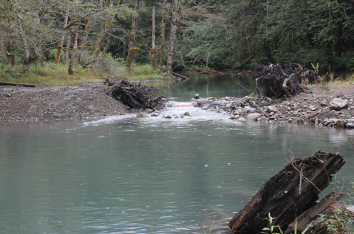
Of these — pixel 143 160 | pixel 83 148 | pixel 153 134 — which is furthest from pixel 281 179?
pixel 153 134

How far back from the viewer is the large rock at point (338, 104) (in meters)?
12.1

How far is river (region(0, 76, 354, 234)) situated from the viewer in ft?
15.2

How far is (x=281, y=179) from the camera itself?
3.93 metres

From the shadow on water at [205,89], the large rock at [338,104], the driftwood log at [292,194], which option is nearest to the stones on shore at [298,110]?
the large rock at [338,104]

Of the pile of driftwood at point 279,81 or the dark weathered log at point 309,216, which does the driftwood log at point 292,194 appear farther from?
the pile of driftwood at point 279,81

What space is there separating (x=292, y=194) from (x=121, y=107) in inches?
491

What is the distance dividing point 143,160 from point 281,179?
4.26 meters

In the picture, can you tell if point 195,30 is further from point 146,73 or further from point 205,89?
point 205,89

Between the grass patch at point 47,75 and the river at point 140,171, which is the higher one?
the grass patch at point 47,75

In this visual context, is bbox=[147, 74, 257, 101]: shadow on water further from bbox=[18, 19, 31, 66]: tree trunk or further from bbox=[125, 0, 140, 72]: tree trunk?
bbox=[18, 19, 31, 66]: tree trunk

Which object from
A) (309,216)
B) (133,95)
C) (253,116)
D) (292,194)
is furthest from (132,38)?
(309,216)

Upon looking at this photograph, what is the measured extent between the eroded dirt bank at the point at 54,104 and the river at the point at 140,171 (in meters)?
1.39

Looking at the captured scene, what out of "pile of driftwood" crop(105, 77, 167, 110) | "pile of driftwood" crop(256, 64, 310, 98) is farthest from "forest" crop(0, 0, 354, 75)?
"pile of driftwood" crop(256, 64, 310, 98)

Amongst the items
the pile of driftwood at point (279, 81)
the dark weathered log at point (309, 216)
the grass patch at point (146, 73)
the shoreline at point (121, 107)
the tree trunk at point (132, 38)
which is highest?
the tree trunk at point (132, 38)
